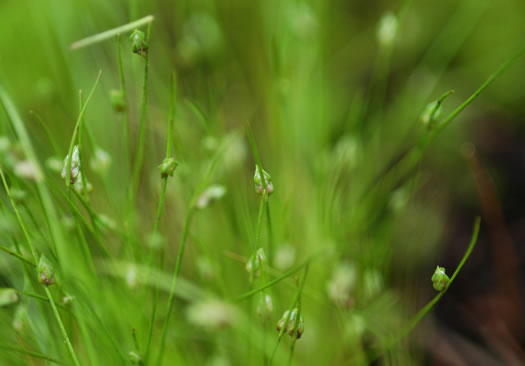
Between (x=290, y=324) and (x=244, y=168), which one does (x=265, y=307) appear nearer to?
(x=290, y=324)

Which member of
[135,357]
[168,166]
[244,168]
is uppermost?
[244,168]

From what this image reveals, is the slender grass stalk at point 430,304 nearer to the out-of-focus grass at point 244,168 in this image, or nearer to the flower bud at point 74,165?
the out-of-focus grass at point 244,168

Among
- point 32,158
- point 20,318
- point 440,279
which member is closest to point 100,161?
point 32,158

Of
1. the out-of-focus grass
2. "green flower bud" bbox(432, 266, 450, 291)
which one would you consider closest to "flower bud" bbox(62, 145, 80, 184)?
the out-of-focus grass

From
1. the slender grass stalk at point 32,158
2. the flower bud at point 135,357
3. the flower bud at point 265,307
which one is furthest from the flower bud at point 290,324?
the slender grass stalk at point 32,158

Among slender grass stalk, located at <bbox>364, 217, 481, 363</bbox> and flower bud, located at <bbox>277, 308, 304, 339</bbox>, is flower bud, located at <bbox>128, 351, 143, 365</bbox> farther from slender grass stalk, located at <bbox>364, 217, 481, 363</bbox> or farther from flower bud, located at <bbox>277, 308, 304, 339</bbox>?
slender grass stalk, located at <bbox>364, 217, 481, 363</bbox>

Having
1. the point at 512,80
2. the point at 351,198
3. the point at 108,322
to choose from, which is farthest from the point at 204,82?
the point at 512,80

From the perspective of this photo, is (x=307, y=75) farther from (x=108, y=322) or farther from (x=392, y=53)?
(x=108, y=322)
